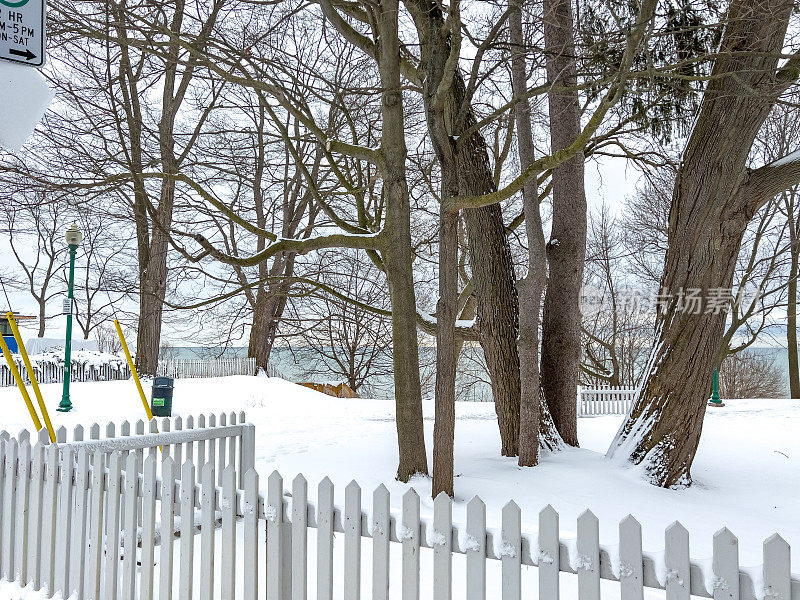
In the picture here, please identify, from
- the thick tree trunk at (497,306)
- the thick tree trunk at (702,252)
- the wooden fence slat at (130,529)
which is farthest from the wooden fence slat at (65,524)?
the thick tree trunk at (702,252)

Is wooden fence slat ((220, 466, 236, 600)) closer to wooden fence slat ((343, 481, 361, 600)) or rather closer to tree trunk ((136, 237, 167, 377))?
wooden fence slat ((343, 481, 361, 600))

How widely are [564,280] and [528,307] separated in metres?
1.55

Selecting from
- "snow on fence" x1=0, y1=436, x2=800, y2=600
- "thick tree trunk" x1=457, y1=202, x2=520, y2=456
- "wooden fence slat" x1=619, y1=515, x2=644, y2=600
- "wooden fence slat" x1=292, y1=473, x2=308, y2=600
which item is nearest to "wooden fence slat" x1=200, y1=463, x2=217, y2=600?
"snow on fence" x1=0, y1=436, x2=800, y2=600

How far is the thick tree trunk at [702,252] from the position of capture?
6320 millimetres

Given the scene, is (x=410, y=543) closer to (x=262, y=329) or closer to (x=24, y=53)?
(x=24, y=53)

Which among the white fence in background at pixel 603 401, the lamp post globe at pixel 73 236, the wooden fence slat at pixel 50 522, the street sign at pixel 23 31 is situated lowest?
the white fence in background at pixel 603 401

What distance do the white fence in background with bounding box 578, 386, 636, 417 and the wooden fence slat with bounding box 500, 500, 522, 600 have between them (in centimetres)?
1671

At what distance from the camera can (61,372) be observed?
19.5 m

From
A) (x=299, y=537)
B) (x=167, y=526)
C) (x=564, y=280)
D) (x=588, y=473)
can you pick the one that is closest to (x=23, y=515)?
(x=167, y=526)

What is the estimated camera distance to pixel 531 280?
22.0 ft

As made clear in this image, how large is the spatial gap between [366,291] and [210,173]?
720 cm

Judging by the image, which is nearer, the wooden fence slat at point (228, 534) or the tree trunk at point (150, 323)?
the wooden fence slat at point (228, 534)

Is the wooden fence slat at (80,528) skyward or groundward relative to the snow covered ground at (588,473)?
skyward

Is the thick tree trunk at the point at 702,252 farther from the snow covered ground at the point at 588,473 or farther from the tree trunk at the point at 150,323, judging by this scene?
the tree trunk at the point at 150,323
